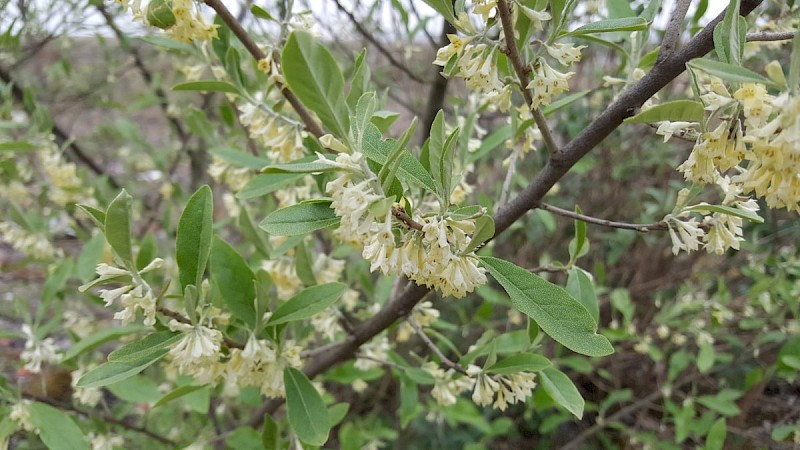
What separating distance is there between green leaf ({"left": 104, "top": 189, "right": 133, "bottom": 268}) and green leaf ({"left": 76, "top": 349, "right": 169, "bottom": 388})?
0.76 ft

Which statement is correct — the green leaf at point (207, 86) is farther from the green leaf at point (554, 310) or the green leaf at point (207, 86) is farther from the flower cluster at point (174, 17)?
the green leaf at point (554, 310)

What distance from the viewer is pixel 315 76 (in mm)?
749

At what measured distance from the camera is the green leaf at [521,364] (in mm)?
1199

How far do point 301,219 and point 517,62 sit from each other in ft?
1.57

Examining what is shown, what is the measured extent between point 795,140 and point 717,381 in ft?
11.3

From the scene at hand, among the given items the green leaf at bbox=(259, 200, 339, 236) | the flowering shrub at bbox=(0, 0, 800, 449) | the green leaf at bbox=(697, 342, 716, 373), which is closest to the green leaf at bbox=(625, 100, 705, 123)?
the flowering shrub at bbox=(0, 0, 800, 449)

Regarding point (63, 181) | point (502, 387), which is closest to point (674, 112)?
point (502, 387)

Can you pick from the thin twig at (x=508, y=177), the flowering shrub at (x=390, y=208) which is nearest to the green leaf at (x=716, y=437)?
the flowering shrub at (x=390, y=208)

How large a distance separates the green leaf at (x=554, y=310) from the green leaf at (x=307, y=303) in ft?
1.31

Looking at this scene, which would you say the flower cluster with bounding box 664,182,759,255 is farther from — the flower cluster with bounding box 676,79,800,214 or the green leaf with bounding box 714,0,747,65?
the green leaf with bounding box 714,0,747,65

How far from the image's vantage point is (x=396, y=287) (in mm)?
1634

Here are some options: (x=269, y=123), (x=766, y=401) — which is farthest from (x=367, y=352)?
(x=766, y=401)

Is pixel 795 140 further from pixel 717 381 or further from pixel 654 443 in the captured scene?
pixel 717 381

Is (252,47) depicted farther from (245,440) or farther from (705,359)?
(705,359)
